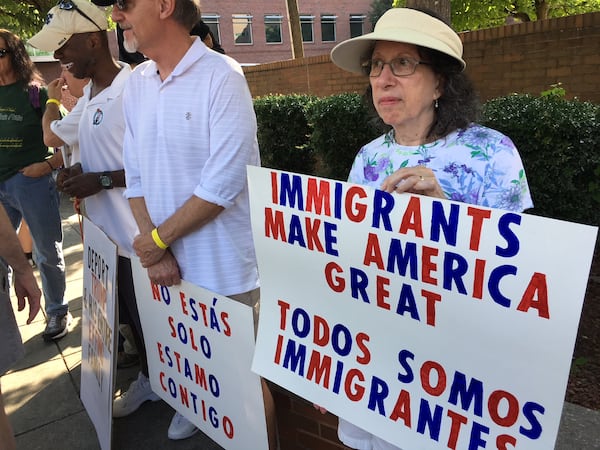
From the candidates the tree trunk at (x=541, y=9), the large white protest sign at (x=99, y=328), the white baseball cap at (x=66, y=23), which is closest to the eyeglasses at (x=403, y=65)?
the large white protest sign at (x=99, y=328)

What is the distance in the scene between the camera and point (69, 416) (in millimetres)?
2834

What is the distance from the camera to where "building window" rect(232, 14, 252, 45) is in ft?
94.8

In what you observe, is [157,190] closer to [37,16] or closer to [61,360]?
[61,360]

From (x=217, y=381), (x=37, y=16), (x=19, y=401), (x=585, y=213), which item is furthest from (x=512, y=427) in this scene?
(x=37, y=16)

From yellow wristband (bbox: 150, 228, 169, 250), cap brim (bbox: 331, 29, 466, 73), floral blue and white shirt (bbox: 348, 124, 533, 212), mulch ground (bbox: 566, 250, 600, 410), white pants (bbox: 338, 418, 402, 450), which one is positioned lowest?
mulch ground (bbox: 566, 250, 600, 410)

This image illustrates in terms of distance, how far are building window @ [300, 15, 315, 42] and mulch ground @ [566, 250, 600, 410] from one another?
3030 cm

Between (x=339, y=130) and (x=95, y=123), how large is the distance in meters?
Answer: 3.54

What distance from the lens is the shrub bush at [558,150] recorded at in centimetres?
360

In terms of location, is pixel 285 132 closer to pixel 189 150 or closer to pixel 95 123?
pixel 95 123

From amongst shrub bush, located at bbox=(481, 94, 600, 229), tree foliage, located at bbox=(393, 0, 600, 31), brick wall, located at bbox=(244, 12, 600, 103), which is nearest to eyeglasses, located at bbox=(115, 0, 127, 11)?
shrub bush, located at bbox=(481, 94, 600, 229)

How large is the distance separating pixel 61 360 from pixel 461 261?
3.13 metres

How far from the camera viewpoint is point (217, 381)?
6.52 ft

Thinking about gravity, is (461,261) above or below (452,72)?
below

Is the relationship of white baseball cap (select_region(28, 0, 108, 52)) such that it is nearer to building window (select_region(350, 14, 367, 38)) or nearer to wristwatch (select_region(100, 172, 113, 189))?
wristwatch (select_region(100, 172, 113, 189))
